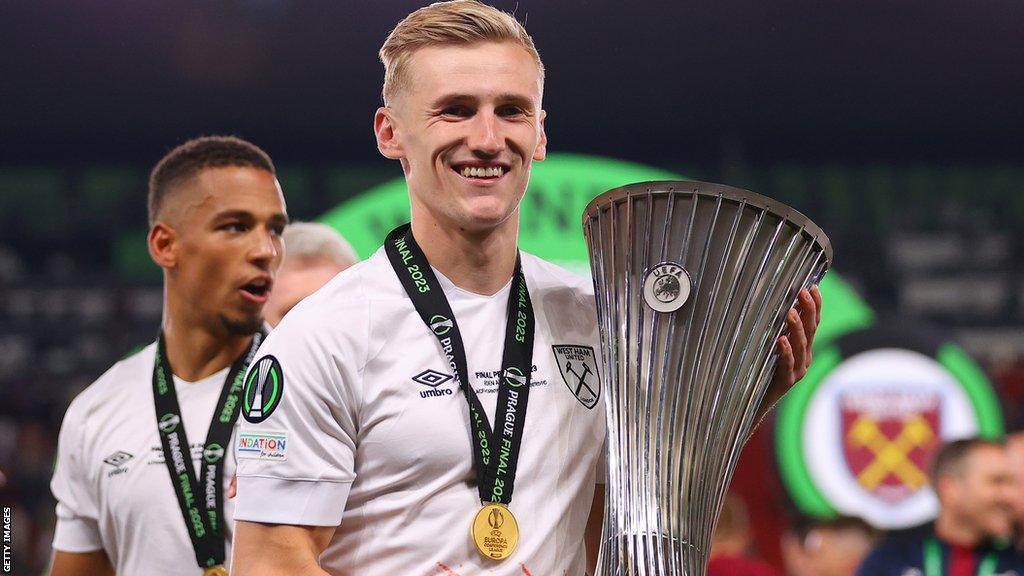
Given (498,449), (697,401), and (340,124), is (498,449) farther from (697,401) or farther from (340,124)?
(340,124)

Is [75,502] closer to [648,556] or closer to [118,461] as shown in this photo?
[118,461]

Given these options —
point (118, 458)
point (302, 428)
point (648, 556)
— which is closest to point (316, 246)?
point (118, 458)

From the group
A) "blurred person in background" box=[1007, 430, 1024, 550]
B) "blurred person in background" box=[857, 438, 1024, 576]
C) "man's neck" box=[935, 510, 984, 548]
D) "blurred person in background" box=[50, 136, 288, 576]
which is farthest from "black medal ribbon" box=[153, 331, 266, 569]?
"blurred person in background" box=[1007, 430, 1024, 550]

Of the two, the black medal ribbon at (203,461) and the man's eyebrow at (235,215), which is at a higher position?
the man's eyebrow at (235,215)

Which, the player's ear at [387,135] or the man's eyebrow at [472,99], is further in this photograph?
the player's ear at [387,135]

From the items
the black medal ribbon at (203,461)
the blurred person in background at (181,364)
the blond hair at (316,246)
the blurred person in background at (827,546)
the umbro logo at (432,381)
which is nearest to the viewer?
the umbro logo at (432,381)

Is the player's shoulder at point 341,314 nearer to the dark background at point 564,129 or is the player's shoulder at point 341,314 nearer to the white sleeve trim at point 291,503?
the white sleeve trim at point 291,503

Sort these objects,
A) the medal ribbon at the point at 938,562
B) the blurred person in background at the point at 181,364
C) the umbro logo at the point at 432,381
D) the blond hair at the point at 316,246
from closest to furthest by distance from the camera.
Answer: the umbro logo at the point at 432,381
the blurred person in background at the point at 181,364
the blond hair at the point at 316,246
the medal ribbon at the point at 938,562

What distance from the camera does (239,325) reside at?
2.71 meters

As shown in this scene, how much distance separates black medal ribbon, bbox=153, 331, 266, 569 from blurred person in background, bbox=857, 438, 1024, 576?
2.34 meters

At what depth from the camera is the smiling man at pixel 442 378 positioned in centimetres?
158

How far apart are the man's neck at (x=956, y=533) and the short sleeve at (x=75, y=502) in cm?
271

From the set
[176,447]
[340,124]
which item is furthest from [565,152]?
[176,447]

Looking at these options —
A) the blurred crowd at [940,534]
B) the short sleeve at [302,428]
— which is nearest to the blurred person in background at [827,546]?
the blurred crowd at [940,534]
